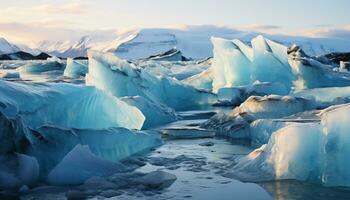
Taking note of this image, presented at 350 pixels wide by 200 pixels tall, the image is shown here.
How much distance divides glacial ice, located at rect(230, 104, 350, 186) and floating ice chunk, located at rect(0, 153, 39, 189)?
155 cm

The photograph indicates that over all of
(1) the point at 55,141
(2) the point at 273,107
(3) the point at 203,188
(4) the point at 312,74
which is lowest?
(4) the point at 312,74

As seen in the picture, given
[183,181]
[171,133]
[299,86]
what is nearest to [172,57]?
[299,86]

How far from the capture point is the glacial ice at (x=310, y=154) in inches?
148

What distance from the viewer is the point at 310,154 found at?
389cm

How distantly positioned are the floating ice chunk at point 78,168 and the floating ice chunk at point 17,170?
139mm

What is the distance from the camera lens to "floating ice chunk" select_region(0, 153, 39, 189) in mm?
3826

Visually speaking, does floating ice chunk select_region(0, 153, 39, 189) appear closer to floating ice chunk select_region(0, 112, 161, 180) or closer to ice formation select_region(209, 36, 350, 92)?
floating ice chunk select_region(0, 112, 161, 180)

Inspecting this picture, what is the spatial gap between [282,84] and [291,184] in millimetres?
8700

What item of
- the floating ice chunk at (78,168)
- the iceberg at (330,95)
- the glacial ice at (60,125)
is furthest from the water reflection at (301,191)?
the iceberg at (330,95)

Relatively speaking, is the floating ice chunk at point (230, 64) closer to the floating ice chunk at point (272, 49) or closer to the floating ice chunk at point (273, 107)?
the floating ice chunk at point (272, 49)

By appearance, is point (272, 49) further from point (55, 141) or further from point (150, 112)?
point (55, 141)

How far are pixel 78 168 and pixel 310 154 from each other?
1.77 meters

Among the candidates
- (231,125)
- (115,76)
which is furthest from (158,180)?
(115,76)

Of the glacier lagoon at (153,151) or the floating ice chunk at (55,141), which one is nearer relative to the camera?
the glacier lagoon at (153,151)
